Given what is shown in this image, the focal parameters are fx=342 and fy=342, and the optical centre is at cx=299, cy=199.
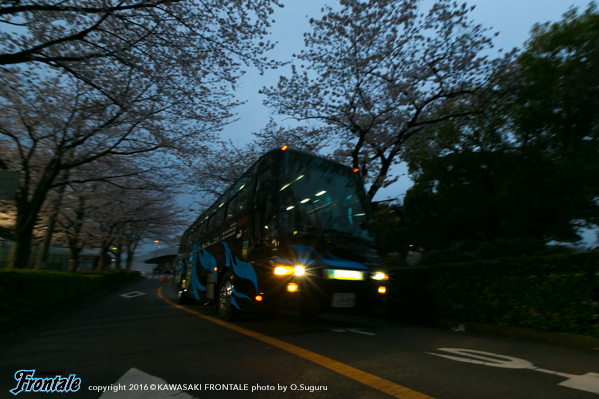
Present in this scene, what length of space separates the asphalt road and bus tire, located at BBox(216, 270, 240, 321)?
0.67m

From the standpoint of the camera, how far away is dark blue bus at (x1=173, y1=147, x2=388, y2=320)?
552 cm

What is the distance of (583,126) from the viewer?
13.3m

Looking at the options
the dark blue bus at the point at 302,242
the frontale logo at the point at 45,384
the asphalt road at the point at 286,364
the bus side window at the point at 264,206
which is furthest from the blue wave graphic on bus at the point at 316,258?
the frontale logo at the point at 45,384

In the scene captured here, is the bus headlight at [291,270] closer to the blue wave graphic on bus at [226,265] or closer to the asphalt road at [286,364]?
the blue wave graphic on bus at [226,265]

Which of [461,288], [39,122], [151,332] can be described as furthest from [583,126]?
[39,122]

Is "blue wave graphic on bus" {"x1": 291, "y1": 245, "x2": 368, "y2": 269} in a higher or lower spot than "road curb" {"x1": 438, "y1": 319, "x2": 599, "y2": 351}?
higher

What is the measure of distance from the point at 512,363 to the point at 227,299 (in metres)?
5.16

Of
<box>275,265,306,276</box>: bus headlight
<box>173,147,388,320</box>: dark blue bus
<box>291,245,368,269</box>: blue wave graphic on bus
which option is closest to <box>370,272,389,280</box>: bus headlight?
<box>173,147,388,320</box>: dark blue bus

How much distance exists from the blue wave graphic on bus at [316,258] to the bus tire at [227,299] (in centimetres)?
216

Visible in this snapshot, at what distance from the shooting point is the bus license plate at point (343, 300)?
18.6 feet

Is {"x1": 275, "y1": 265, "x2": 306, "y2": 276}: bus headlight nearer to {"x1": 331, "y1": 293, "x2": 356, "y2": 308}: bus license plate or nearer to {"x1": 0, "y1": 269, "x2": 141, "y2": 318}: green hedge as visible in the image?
{"x1": 331, "y1": 293, "x2": 356, "y2": 308}: bus license plate

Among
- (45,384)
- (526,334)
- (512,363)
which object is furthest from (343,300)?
(45,384)

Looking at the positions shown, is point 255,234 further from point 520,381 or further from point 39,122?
point 39,122

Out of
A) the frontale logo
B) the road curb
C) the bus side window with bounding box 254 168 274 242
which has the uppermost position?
the bus side window with bounding box 254 168 274 242
